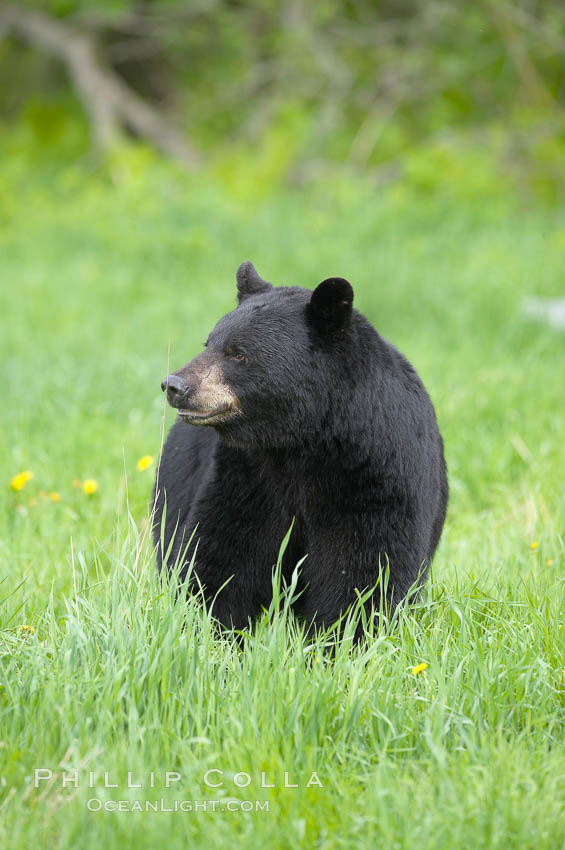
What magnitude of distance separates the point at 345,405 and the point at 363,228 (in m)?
7.64

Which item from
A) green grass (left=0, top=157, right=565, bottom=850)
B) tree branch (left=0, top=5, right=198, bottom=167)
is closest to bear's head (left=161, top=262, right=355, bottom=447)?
green grass (left=0, top=157, right=565, bottom=850)

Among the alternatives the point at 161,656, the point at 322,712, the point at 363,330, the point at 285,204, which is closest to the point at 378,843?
the point at 322,712

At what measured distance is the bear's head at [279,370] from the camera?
294cm

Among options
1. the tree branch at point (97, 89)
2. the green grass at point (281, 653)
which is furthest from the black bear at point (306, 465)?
the tree branch at point (97, 89)

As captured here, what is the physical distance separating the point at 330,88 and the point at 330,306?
10.8m

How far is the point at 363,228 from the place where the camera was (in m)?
10.3

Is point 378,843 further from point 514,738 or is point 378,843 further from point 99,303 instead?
point 99,303

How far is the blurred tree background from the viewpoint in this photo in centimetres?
1141

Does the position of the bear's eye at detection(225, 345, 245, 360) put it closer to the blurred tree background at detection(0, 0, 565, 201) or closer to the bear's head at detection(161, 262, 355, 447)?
the bear's head at detection(161, 262, 355, 447)

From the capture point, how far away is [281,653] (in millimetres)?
2582

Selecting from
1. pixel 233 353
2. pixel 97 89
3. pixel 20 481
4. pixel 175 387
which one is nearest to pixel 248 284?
pixel 233 353

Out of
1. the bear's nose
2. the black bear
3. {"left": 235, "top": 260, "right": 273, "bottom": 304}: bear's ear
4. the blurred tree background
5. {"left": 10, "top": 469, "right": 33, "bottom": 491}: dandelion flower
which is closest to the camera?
the bear's nose

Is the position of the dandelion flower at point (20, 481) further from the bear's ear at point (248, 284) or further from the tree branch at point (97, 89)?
the tree branch at point (97, 89)

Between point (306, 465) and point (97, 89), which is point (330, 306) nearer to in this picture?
point (306, 465)
